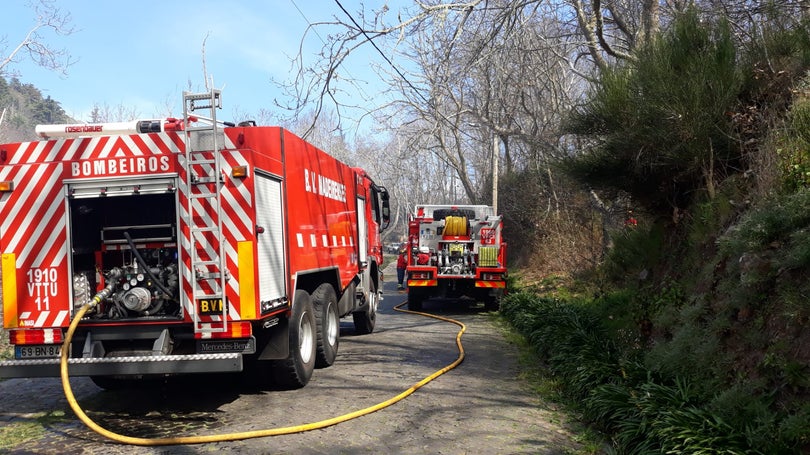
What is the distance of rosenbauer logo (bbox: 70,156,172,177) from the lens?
5707mm

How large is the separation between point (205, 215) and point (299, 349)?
1.93 meters

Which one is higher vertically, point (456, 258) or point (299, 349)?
point (456, 258)

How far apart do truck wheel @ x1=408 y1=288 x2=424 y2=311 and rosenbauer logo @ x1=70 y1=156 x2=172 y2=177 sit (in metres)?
9.75

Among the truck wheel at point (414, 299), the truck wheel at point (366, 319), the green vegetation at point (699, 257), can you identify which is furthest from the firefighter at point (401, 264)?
the green vegetation at point (699, 257)

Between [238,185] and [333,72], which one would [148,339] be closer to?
[238,185]

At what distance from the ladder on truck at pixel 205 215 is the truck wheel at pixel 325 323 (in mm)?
2105

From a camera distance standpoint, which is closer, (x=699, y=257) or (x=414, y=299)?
(x=699, y=257)

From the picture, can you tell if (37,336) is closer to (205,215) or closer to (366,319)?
(205,215)

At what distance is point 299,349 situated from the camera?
666 centimetres

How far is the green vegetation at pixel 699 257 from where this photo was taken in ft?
13.6

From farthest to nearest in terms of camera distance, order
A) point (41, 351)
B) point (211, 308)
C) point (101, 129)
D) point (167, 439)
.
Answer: point (101, 129) → point (41, 351) → point (211, 308) → point (167, 439)

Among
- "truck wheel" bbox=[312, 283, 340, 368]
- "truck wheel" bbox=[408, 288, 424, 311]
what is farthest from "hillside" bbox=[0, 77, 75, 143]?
"truck wheel" bbox=[312, 283, 340, 368]

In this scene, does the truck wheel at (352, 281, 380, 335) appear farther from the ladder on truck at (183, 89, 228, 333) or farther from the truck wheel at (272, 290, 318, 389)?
the ladder on truck at (183, 89, 228, 333)

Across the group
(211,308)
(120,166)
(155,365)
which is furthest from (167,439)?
(120,166)
